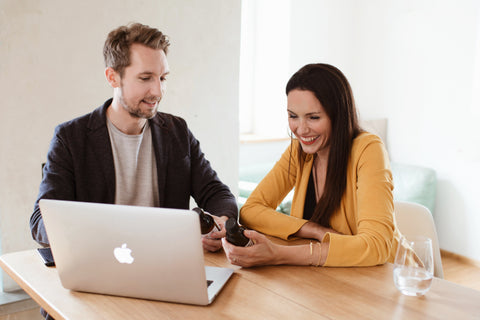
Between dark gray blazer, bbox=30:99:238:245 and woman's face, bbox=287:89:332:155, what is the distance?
38 centimetres

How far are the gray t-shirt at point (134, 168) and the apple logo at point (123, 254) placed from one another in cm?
70

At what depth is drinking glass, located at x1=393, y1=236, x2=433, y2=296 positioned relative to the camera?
109 centimetres

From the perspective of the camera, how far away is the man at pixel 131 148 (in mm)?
1668

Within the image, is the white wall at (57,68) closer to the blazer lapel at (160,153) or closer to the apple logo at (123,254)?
the blazer lapel at (160,153)

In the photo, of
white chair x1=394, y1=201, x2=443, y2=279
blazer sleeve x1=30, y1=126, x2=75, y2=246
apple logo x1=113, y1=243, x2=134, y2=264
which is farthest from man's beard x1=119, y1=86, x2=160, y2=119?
white chair x1=394, y1=201, x2=443, y2=279

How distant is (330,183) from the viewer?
5.22ft

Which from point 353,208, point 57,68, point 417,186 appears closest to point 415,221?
point 353,208

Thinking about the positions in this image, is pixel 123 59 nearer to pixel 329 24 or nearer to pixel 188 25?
pixel 188 25

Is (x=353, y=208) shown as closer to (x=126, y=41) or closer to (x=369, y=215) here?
(x=369, y=215)

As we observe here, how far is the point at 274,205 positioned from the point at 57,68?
4.35 feet

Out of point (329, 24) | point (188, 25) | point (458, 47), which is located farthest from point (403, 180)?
point (188, 25)

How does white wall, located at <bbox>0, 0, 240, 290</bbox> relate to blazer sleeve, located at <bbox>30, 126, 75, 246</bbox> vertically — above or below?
above

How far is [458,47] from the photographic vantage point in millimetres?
3377

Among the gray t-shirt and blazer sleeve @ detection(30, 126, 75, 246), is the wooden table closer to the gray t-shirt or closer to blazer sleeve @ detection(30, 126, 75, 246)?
blazer sleeve @ detection(30, 126, 75, 246)
